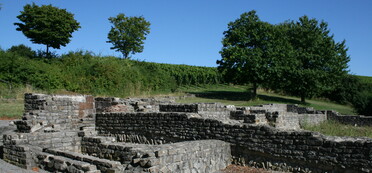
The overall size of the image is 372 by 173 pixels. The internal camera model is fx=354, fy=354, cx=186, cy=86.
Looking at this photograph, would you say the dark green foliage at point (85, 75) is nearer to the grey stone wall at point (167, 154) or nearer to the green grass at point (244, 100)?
the green grass at point (244, 100)

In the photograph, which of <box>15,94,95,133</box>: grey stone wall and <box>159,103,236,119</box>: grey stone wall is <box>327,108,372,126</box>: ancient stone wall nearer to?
<box>159,103,236,119</box>: grey stone wall

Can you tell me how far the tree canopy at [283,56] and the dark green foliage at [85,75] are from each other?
23.8ft

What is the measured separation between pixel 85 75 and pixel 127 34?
2378cm

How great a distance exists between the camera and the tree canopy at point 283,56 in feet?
109

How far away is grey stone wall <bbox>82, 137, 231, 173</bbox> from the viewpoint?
738 centimetres

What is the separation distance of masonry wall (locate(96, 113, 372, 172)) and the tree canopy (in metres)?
21.8

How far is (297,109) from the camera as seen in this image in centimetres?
2402

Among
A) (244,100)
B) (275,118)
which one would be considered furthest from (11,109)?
(244,100)

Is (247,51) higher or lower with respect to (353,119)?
higher

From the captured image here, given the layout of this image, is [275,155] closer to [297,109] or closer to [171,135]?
[171,135]

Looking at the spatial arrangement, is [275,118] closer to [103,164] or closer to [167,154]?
[167,154]

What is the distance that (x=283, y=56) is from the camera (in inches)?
1375

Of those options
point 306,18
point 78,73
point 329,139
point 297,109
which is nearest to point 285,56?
point 306,18

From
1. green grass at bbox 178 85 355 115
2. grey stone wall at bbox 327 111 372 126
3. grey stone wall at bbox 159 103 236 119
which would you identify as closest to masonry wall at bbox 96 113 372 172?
grey stone wall at bbox 159 103 236 119
